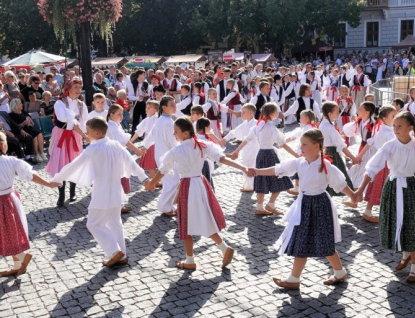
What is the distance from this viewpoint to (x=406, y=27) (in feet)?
162

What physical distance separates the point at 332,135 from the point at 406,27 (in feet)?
149

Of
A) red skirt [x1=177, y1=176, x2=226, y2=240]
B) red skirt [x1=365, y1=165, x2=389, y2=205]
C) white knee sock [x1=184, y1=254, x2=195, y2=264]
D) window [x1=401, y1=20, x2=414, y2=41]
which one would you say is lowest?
white knee sock [x1=184, y1=254, x2=195, y2=264]

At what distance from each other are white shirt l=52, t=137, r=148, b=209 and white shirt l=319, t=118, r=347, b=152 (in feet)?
10.1

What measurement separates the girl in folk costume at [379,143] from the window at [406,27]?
45175 mm

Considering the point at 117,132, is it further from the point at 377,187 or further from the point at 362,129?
the point at 377,187

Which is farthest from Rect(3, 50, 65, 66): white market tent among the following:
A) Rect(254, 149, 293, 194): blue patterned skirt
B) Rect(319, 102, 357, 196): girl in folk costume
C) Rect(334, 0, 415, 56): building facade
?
Rect(334, 0, 415, 56): building facade

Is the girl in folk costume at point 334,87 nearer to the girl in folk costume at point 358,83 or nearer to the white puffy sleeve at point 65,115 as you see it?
the girl in folk costume at point 358,83

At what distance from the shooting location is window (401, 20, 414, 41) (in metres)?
49.2

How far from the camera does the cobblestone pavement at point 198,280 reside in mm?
5270

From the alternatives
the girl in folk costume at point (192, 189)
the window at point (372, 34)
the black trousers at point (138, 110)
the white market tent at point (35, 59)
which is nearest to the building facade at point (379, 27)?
the window at point (372, 34)

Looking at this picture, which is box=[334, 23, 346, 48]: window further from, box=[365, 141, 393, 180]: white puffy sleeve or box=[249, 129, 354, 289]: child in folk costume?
box=[249, 129, 354, 289]: child in folk costume

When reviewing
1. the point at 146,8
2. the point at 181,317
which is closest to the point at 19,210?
the point at 181,317

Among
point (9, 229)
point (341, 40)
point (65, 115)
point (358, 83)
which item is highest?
point (341, 40)

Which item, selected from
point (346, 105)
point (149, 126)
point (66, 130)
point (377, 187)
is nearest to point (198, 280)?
point (377, 187)
